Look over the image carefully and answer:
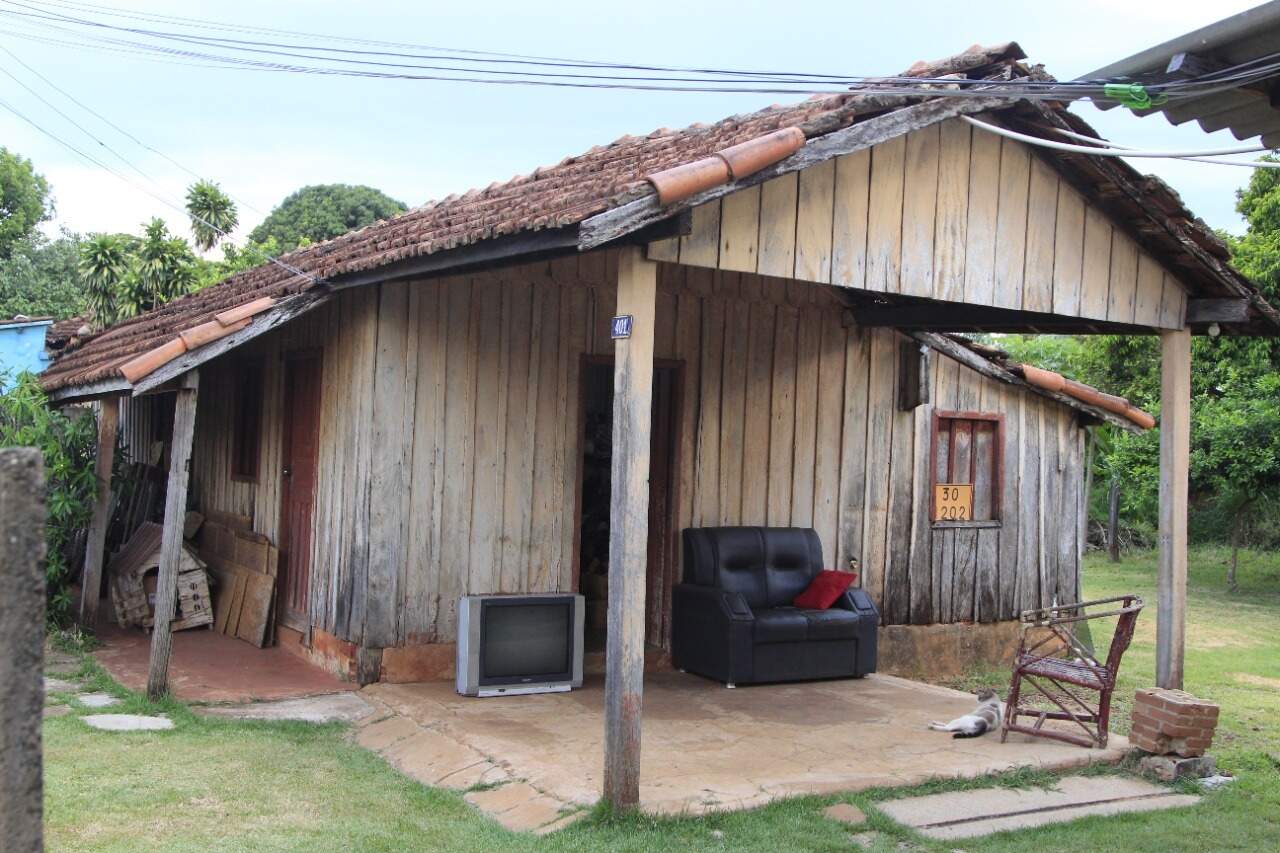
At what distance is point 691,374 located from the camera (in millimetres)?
8773

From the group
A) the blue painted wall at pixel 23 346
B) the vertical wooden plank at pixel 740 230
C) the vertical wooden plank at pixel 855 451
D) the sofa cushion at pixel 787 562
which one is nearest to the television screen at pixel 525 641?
the sofa cushion at pixel 787 562

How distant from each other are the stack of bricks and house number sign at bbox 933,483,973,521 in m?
3.63

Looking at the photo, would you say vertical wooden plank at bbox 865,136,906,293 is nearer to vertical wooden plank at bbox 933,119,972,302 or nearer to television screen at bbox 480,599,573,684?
vertical wooden plank at bbox 933,119,972,302

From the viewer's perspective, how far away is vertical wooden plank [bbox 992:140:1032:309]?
668 centimetres

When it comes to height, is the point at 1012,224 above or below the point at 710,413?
above

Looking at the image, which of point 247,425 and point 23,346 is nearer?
point 247,425

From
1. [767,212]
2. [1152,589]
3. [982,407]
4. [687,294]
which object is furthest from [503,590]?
[1152,589]

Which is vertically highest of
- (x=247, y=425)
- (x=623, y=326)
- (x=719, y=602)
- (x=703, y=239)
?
A: (x=703, y=239)

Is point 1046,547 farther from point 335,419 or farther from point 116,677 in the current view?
point 116,677

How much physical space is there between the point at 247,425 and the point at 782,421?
187 inches

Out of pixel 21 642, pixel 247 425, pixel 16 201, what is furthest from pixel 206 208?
pixel 21 642

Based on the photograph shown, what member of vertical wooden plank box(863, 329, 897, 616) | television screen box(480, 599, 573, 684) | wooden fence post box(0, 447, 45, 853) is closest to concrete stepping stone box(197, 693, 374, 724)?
television screen box(480, 599, 573, 684)

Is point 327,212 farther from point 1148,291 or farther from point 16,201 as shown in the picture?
point 1148,291

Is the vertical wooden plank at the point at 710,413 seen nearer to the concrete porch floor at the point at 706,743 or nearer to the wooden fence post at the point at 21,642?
the concrete porch floor at the point at 706,743
